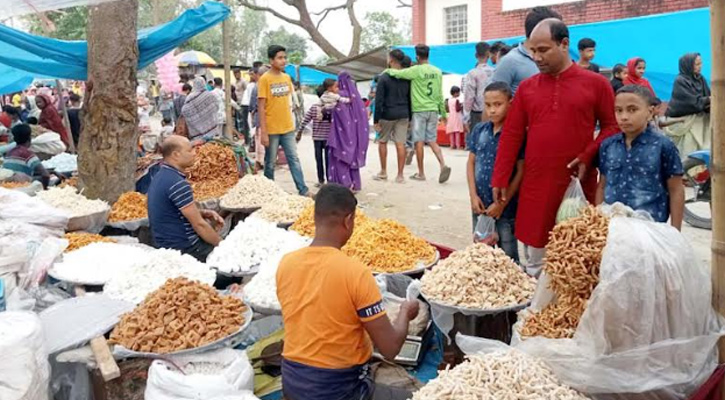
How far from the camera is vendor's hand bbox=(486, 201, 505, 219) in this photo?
Answer: 3.96m

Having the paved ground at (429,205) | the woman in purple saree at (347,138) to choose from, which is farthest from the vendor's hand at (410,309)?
the woman in purple saree at (347,138)

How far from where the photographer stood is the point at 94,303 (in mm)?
3623

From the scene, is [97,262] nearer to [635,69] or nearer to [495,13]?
[635,69]

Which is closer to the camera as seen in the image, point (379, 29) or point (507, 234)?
point (507, 234)

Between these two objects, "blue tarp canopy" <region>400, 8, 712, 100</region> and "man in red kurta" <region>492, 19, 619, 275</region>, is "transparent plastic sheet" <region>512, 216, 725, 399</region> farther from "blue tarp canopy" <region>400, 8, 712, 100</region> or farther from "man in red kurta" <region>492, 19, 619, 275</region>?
"blue tarp canopy" <region>400, 8, 712, 100</region>

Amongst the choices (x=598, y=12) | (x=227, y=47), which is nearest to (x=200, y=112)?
(x=227, y=47)

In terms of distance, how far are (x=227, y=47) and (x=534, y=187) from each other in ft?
21.8

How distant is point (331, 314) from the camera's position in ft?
8.13

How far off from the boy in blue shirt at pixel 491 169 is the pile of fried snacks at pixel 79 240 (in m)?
3.01

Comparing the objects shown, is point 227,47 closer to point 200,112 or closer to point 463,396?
point 200,112

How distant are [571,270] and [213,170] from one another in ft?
17.9

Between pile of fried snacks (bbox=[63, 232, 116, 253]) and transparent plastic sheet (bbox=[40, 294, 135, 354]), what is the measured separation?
1.36m

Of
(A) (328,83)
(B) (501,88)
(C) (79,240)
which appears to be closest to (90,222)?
(C) (79,240)

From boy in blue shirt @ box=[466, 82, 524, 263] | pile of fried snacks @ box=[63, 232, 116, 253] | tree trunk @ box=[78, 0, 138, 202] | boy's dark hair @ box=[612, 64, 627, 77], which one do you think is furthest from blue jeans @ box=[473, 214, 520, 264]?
boy's dark hair @ box=[612, 64, 627, 77]
